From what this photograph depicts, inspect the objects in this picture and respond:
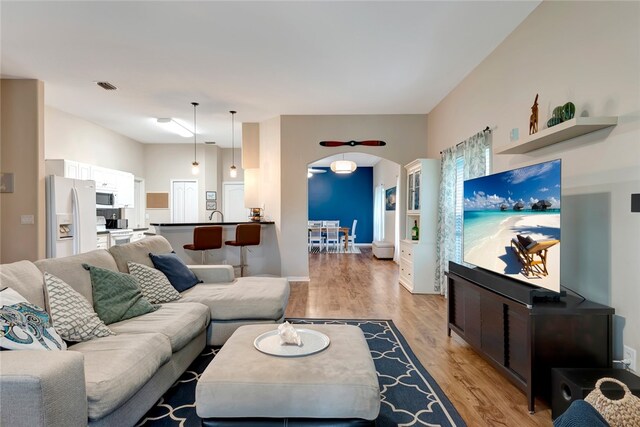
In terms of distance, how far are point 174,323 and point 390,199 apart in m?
7.67

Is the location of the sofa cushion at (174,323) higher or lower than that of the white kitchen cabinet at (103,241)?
lower

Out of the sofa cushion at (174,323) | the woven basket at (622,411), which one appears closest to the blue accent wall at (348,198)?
the sofa cushion at (174,323)

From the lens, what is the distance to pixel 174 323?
91.4 inches

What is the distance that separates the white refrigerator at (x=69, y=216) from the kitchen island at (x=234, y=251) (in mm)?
959

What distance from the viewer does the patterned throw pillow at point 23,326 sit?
4.90 ft

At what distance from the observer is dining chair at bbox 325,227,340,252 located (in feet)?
33.1

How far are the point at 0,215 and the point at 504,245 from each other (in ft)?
18.8

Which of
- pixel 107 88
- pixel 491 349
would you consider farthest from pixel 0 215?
pixel 491 349

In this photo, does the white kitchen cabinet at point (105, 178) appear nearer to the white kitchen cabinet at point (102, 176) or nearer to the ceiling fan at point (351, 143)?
the white kitchen cabinet at point (102, 176)

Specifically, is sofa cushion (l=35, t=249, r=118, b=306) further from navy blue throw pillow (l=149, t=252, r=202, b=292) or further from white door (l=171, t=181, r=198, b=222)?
white door (l=171, t=181, r=198, b=222)

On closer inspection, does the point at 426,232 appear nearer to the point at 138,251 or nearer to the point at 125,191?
the point at 138,251

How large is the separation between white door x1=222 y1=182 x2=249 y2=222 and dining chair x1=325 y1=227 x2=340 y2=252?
266 cm

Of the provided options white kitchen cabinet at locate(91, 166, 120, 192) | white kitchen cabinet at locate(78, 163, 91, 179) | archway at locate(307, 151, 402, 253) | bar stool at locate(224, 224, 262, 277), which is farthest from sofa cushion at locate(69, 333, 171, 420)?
archway at locate(307, 151, 402, 253)

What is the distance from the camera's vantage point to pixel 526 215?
7.68 ft
